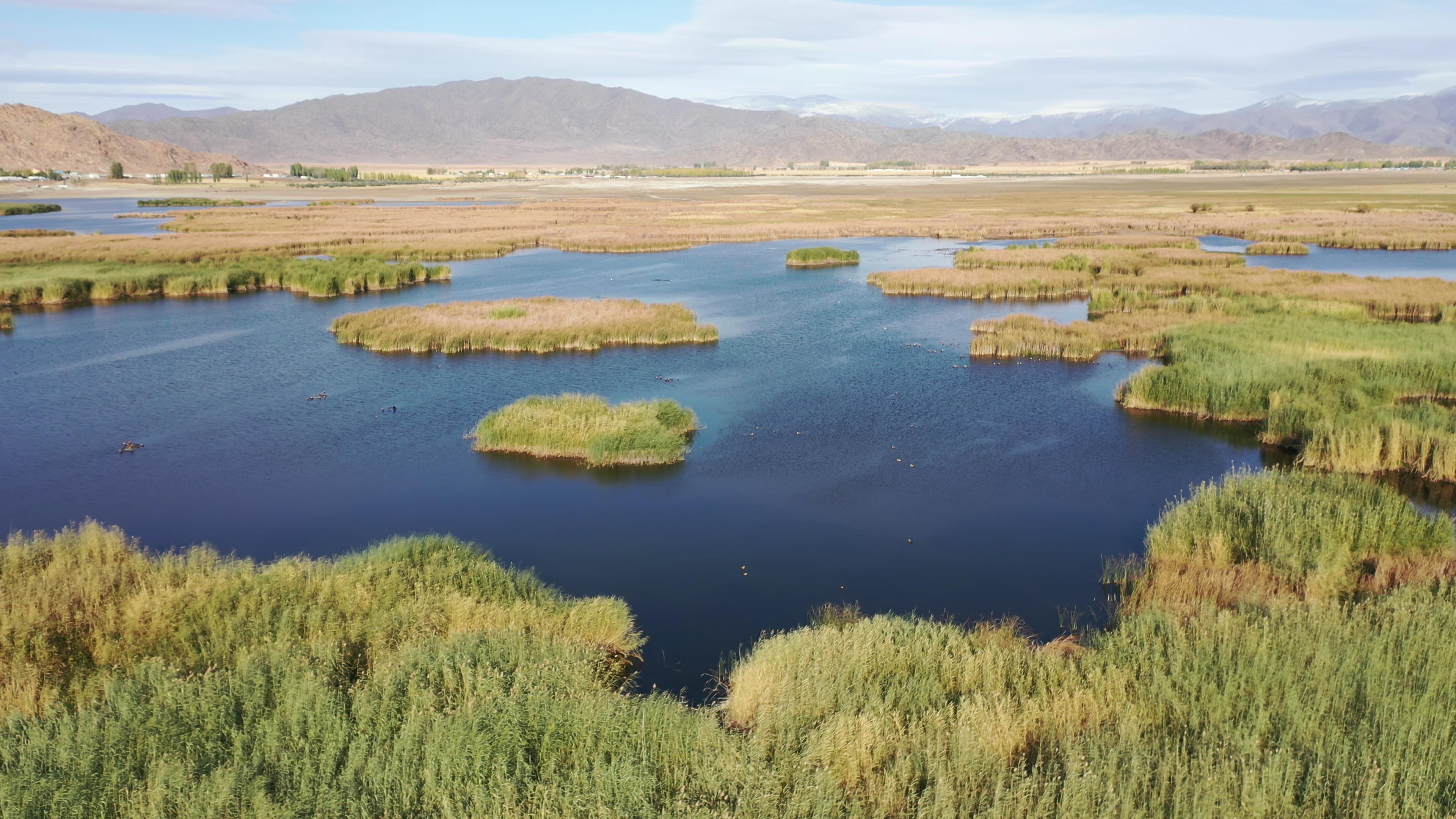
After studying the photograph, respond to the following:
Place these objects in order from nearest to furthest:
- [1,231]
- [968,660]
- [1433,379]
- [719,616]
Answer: [968,660], [719,616], [1433,379], [1,231]

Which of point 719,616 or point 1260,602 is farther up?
point 1260,602

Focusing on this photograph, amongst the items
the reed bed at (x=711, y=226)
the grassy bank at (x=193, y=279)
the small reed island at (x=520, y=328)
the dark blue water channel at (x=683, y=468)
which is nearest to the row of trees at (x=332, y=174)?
the reed bed at (x=711, y=226)

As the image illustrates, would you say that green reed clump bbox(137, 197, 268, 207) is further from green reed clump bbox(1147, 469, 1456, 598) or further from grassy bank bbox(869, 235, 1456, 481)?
green reed clump bbox(1147, 469, 1456, 598)

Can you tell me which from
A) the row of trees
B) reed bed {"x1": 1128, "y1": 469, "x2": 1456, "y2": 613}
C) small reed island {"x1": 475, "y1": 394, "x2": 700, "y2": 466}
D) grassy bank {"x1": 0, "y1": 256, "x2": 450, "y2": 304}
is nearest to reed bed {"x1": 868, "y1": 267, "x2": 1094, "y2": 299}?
small reed island {"x1": 475, "y1": 394, "x2": 700, "y2": 466}

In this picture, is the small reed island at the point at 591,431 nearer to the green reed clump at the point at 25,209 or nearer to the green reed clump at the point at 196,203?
the green reed clump at the point at 196,203

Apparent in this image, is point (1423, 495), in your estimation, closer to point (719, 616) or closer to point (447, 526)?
point (719, 616)

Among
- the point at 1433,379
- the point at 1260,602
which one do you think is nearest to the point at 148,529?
the point at 1260,602
